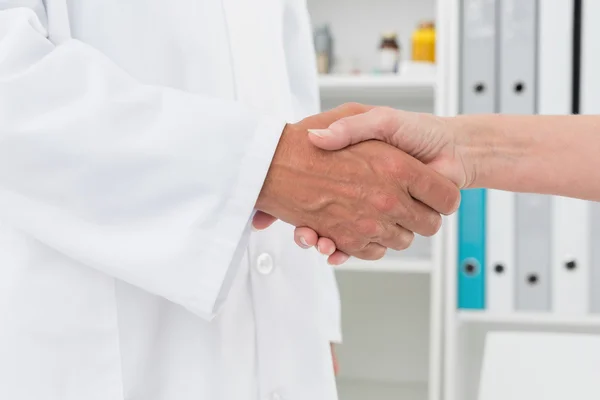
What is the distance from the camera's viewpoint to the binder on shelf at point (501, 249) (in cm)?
151

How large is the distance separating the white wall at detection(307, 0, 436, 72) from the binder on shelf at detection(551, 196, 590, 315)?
0.66 m

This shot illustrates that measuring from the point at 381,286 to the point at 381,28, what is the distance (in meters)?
0.76

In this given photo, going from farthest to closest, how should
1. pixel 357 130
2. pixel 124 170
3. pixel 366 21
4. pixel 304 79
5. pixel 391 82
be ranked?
1. pixel 366 21
2. pixel 391 82
3. pixel 304 79
4. pixel 357 130
5. pixel 124 170

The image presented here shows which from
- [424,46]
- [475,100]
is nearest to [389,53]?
[424,46]

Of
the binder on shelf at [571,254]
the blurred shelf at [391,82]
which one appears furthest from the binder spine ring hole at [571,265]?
the blurred shelf at [391,82]

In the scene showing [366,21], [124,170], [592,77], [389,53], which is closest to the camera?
[124,170]

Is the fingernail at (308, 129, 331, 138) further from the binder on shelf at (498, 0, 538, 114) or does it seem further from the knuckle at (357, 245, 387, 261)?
the binder on shelf at (498, 0, 538, 114)

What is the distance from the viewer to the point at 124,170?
667 mm

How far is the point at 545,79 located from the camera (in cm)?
147

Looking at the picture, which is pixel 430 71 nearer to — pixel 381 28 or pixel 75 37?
pixel 381 28

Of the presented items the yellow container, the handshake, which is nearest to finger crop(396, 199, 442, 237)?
the handshake

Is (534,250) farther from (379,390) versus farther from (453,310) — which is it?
(379,390)

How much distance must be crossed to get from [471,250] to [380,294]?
51 cm

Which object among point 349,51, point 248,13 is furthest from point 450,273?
point 248,13
